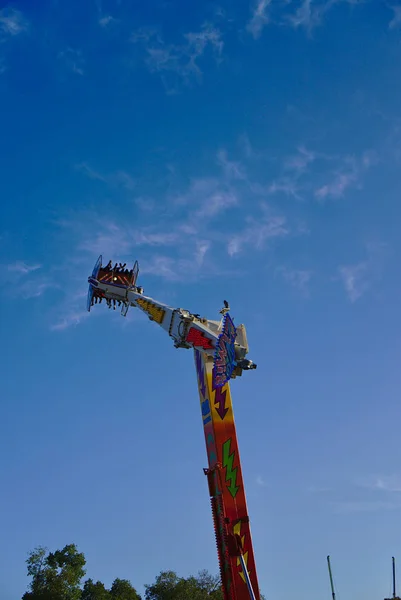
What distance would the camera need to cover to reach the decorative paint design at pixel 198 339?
107 feet

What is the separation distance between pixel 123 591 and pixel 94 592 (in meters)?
3.65

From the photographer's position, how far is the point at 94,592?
194 ft

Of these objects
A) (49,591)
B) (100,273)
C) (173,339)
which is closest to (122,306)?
(100,273)

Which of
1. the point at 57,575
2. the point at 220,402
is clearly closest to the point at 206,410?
the point at 220,402

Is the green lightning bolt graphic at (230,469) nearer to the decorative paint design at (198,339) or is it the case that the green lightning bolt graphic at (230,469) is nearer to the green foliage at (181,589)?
the decorative paint design at (198,339)

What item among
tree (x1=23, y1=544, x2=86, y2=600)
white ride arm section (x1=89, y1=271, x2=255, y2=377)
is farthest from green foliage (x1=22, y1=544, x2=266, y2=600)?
white ride arm section (x1=89, y1=271, x2=255, y2=377)

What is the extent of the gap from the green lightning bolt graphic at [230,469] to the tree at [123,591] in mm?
38919

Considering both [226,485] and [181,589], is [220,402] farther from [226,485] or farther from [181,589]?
[181,589]

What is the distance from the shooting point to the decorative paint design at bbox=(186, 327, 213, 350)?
107 feet

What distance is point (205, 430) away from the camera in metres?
31.7

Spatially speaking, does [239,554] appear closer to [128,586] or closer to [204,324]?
[204,324]

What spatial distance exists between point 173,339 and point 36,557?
3509 cm

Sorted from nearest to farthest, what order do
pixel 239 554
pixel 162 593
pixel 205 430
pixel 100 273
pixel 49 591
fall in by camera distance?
pixel 239 554, pixel 205 430, pixel 100 273, pixel 49 591, pixel 162 593

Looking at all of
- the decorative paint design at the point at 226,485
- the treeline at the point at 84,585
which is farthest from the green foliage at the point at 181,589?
the decorative paint design at the point at 226,485
